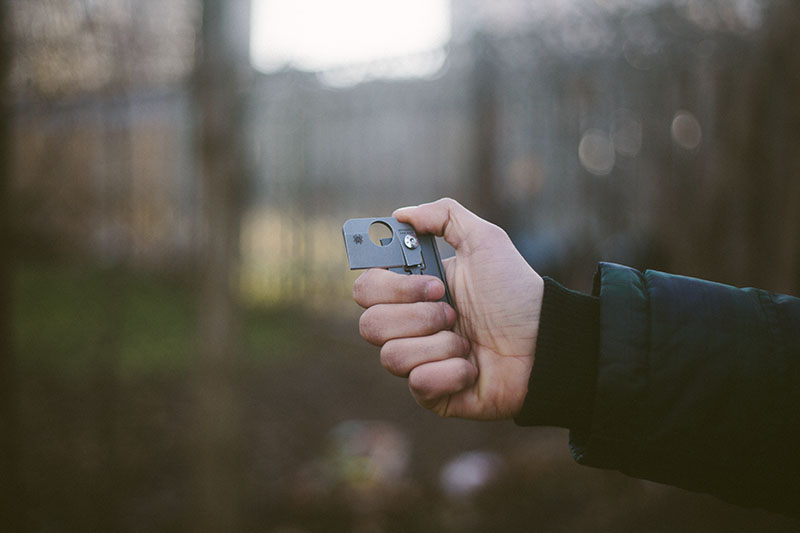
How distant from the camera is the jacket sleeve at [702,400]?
3.89ft

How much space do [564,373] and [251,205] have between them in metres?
2.75

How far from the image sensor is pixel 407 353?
1.32 m

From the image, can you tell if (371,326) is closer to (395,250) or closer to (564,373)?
(395,250)

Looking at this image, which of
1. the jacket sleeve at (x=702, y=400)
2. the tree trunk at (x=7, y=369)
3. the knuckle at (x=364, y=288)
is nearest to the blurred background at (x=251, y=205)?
the tree trunk at (x=7, y=369)

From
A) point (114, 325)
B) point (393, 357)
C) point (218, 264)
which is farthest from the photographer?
point (114, 325)

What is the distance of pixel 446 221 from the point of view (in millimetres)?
1478

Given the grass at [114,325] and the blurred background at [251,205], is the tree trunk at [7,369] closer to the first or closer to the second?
the blurred background at [251,205]

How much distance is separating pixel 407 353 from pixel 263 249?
18.2 feet

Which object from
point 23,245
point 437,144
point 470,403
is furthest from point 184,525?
point 437,144

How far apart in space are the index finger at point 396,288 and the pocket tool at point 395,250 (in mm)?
33

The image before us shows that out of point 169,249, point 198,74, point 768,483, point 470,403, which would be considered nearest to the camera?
point 768,483

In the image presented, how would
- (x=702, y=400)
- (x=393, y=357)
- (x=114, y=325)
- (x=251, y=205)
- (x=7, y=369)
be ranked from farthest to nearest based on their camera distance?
(x=251, y=205) → (x=114, y=325) → (x=7, y=369) → (x=393, y=357) → (x=702, y=400)

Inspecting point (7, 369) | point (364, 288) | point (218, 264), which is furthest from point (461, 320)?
point (7, 369)

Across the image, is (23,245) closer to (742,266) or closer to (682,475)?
(682,475)
